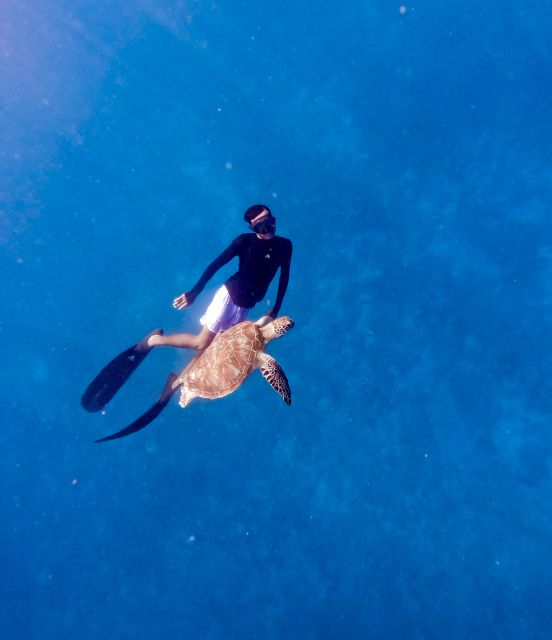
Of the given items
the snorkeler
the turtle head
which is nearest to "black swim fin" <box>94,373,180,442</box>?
the snorkeler

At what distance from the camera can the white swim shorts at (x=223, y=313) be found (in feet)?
16.3

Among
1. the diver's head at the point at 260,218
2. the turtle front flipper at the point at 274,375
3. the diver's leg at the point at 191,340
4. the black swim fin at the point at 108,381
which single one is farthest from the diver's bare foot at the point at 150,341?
the diver's head at the point at 260,218

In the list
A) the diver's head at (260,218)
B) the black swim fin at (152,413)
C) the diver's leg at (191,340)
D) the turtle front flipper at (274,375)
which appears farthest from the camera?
the diver's leg at (191,340)

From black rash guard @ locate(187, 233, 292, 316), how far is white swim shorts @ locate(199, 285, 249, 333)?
0.11 meters

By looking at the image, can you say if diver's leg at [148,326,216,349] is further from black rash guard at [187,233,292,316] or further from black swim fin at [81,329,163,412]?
black swim fin at [81,329,163,412]

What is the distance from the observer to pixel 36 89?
54.4 feet

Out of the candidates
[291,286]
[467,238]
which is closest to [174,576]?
[291,286]

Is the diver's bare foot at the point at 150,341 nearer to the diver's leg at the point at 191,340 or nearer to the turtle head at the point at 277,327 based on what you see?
the diver's leg at the point at 191,340

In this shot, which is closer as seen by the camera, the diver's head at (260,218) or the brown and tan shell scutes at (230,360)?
the diver's head at (260,218)

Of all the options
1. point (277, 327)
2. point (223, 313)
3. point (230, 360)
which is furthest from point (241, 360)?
point (223, 313)

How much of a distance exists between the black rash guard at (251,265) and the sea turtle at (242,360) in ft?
1.38

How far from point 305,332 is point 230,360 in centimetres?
800

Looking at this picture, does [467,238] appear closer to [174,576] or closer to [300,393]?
[300,393]

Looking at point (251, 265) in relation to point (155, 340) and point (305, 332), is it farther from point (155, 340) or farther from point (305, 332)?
point (305, 332)
